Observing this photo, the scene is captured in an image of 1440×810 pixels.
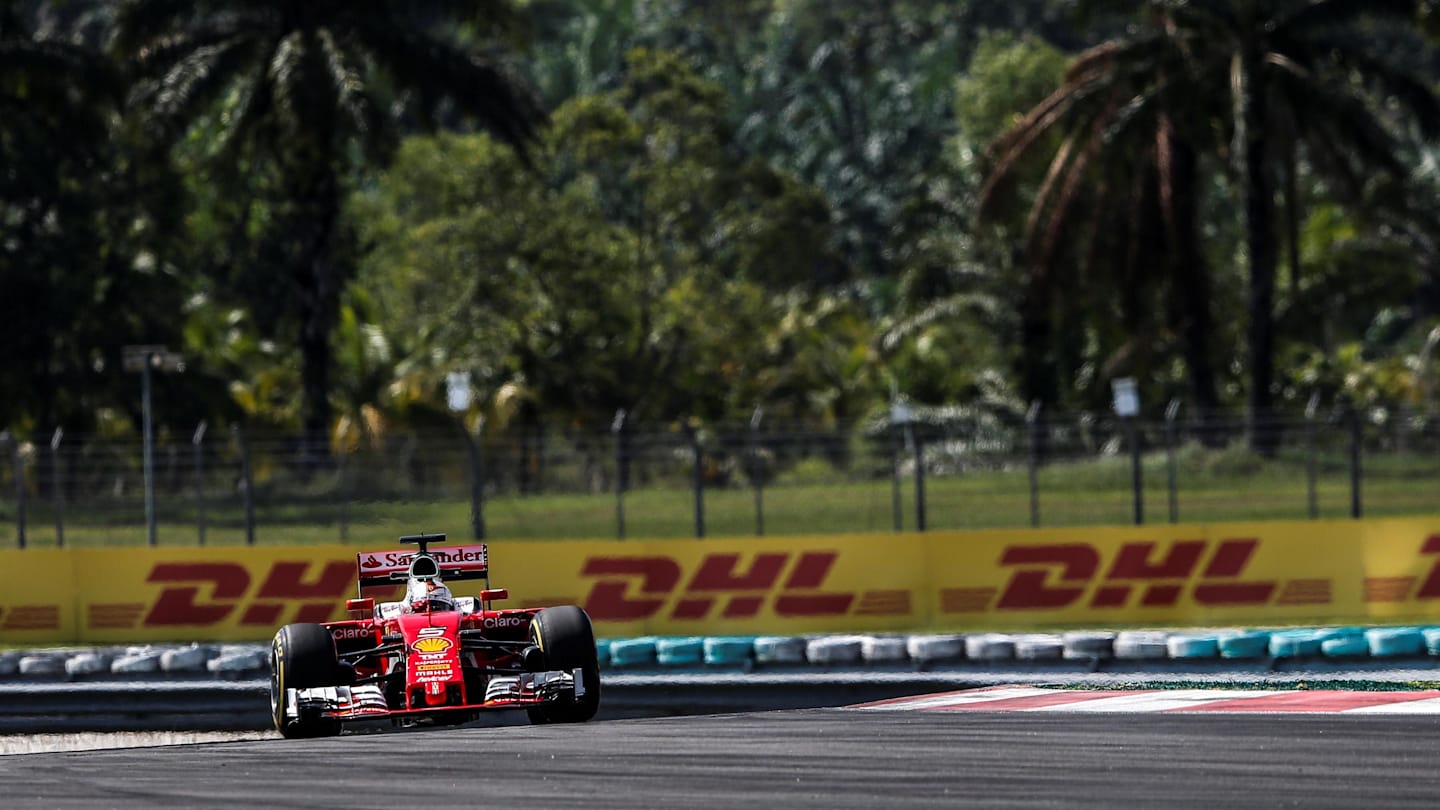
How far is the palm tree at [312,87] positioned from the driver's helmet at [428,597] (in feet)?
60.9

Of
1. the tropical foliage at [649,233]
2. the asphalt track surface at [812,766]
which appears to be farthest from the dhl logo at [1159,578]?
the tropical foliage at [649,233]

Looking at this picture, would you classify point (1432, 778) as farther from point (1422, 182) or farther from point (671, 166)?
point (1422, 182)

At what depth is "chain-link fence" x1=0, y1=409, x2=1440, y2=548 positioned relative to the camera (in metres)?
23.5

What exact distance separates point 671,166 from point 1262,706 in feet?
101

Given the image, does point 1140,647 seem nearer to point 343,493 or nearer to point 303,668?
point 303,668

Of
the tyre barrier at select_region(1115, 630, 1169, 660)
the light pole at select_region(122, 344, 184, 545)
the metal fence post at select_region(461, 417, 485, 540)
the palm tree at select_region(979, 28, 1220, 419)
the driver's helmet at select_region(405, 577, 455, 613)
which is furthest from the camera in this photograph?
the palm tree at select_region(979, 28, 1220, 419)

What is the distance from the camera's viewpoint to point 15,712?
49.7ft

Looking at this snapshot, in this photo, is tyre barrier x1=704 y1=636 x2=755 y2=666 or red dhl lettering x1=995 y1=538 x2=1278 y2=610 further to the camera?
red dhl lettering x1=995 y1=538 x2=1278 y2=610

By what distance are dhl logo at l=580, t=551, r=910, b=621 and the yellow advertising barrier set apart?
1 cm

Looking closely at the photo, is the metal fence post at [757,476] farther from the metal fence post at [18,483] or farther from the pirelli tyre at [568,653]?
the pirelli tyre at [568,653]

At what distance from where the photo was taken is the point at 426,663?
11781 millimetres

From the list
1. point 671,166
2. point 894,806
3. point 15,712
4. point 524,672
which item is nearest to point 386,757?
point 524,672

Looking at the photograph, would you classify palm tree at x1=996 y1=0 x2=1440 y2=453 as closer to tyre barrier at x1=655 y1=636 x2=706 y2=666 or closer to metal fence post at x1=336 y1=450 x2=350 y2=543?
metal fence post at x1=336 y1=450 x2=350 y2=543

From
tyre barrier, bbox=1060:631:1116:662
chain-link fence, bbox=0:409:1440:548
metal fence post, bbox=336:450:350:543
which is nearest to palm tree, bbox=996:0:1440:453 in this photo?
chain-link fence, bbox=0:409:1440:548
